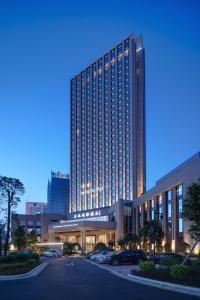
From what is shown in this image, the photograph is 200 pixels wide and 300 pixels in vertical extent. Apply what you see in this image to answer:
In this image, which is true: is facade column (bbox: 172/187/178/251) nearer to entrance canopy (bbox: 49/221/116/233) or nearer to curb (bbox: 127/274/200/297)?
entrance canopy (bbox: 49/221/116/233)

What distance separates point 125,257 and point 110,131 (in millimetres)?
116040

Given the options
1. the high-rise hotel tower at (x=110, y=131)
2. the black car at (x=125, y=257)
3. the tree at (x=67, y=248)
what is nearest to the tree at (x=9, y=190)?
the black car at (x=125, y=257)

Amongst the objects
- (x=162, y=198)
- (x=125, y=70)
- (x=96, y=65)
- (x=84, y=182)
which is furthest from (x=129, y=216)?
(x=96, y=65)

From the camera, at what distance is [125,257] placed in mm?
44594

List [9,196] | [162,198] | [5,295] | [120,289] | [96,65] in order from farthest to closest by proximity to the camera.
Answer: [96,65] → [162,198] → [9,196] → [120,289] → [5,295]

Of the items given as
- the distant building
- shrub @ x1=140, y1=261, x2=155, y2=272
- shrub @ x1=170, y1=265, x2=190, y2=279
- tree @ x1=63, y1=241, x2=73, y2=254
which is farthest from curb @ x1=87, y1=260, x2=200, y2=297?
the distant building

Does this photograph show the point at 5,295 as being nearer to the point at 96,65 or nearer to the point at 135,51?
the point at 135,51

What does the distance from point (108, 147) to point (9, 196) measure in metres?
105

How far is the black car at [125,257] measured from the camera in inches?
1738

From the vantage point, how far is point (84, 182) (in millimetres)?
166875

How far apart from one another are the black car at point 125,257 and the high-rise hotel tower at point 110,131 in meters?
97.0

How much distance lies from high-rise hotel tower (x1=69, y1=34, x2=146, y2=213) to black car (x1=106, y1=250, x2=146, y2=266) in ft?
318

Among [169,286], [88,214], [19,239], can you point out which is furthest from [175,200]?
[88,214]

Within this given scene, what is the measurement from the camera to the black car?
4416 centimetres
